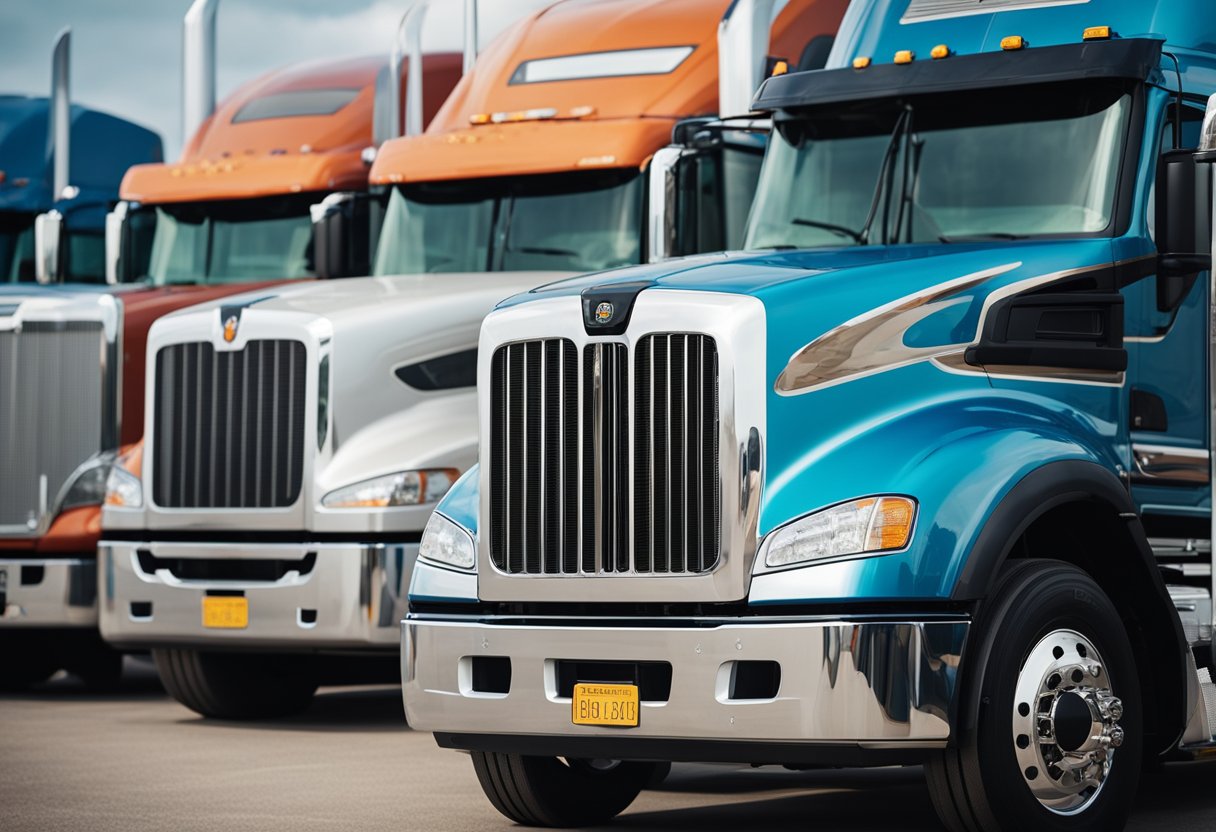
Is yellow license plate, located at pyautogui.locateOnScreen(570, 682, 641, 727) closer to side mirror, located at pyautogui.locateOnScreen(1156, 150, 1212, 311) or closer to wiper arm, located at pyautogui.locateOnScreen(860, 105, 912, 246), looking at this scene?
wiper arm, located at pyautogui.locateOnScreen(860, 105, 912, 246)

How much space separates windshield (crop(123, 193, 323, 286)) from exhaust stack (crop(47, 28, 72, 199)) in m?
1.37

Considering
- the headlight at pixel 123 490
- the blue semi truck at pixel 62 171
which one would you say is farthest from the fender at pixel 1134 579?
the blue semi truck at pixel 62 171

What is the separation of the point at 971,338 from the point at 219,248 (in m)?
8.13

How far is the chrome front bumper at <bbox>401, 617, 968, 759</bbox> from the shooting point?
7074mm

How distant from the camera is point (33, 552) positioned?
13.4 m

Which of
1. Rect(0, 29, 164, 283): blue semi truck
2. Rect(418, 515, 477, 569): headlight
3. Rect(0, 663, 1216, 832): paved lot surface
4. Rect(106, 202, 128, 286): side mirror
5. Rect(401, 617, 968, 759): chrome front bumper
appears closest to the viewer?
Rect(401, 617, 968, 759): chrome front bumper

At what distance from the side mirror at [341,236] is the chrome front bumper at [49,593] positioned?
7.42 ft

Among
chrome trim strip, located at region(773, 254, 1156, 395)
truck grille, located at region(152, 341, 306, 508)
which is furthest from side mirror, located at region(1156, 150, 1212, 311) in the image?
truck grille, located at region(152, 341, 306, 508)

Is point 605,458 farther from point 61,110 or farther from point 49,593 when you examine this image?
point 61,110

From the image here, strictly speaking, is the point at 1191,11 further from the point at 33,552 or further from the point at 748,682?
the point at 33,552

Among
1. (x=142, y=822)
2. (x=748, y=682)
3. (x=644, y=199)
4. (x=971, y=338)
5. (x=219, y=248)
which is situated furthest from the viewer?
(x=219, y=248)

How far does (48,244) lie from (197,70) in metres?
1.61

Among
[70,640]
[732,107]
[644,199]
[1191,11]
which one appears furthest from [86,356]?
[1191,11]

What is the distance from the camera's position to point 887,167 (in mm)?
8977
